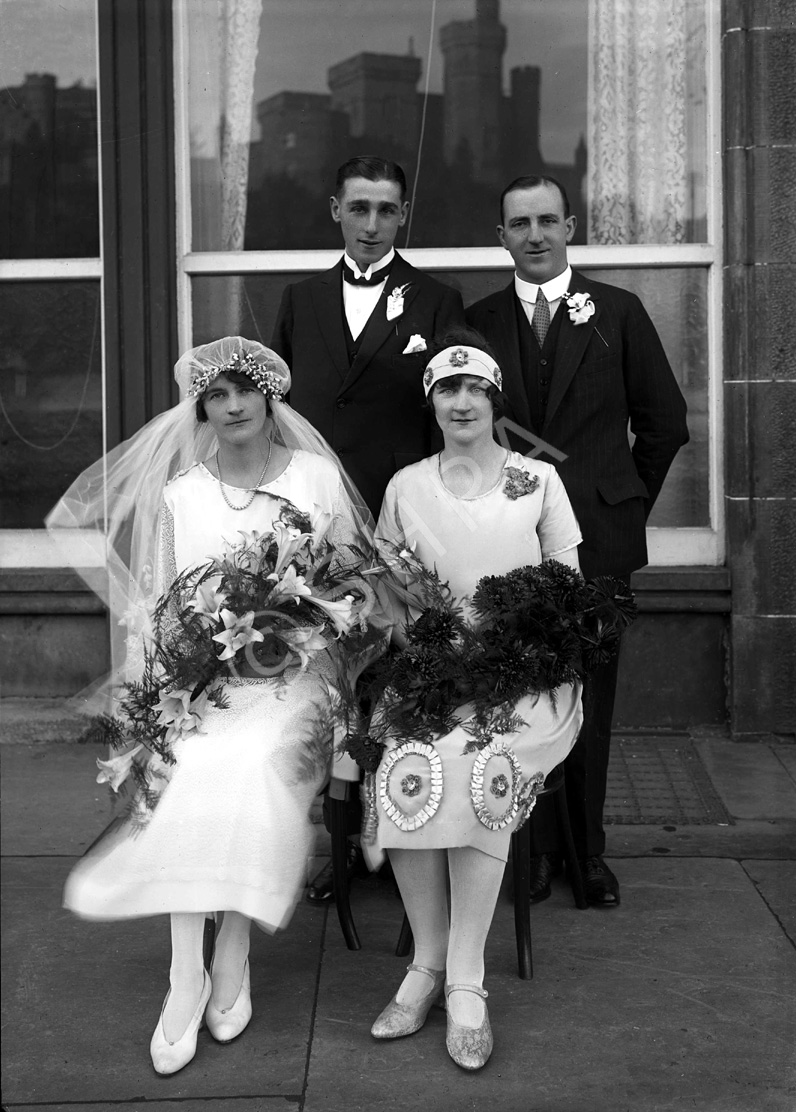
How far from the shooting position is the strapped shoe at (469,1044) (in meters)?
3.04

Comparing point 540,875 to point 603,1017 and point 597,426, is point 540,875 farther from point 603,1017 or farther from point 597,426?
point 597,426

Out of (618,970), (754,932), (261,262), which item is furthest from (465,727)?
(261,262)

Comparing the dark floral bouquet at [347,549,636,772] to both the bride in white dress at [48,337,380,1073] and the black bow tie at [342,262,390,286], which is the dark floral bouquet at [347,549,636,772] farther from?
the black bow tie at [342,262,390,286]

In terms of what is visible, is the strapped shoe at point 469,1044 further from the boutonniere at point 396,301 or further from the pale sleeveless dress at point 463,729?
the boutonniere at point 396,301

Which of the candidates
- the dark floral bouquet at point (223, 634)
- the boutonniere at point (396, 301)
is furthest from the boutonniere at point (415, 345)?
the dark floral bouquet at point (223, 634)

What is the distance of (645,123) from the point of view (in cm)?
603

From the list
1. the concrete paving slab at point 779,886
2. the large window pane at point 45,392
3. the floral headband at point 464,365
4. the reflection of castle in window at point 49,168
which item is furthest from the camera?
the large window pane at point 45,392

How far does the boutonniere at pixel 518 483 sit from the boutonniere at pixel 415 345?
0.70m

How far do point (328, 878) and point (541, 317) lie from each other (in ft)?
6.52

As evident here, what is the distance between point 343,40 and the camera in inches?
239

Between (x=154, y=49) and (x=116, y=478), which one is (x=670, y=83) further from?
(x=116, y=478)

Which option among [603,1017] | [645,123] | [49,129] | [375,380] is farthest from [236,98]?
[603,1017]

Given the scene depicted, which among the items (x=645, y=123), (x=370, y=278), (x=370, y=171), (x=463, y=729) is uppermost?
(x=645, y=123)

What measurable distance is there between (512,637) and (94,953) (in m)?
1.57
